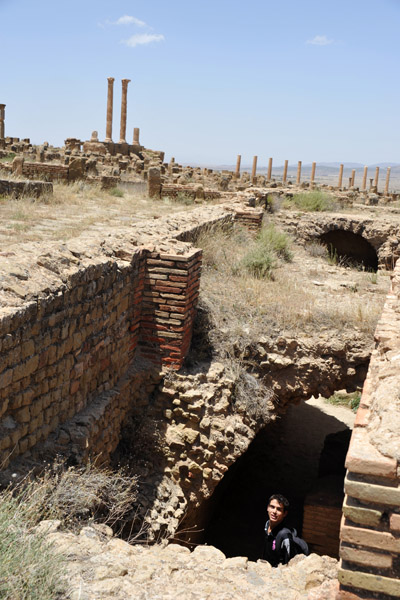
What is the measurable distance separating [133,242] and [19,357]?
2.85m

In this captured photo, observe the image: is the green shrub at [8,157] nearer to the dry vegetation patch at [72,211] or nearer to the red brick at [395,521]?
the dry vegetation patch at [72,211]

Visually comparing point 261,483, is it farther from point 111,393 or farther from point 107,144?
point 107,144

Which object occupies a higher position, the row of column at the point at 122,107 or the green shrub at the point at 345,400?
the row of column at the point at 122,107

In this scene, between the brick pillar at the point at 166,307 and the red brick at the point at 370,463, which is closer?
the red brick at the point at 370,463

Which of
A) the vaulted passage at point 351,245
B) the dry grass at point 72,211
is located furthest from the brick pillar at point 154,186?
the vaulted passage at point 351,245

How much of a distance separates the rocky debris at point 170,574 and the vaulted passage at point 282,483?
13.9 feet

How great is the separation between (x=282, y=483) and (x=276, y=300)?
345 cm

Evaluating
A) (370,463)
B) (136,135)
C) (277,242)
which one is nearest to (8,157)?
(277,242)

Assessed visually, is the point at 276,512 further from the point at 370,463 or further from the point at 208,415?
the point at 370,463

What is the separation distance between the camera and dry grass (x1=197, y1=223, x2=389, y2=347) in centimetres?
749

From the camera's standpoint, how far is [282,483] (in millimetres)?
9672

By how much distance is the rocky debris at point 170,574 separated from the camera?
121 inches

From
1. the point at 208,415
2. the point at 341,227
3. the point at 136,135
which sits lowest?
the point at 208,415

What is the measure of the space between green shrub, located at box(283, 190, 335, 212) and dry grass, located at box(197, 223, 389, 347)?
21.0 ft
